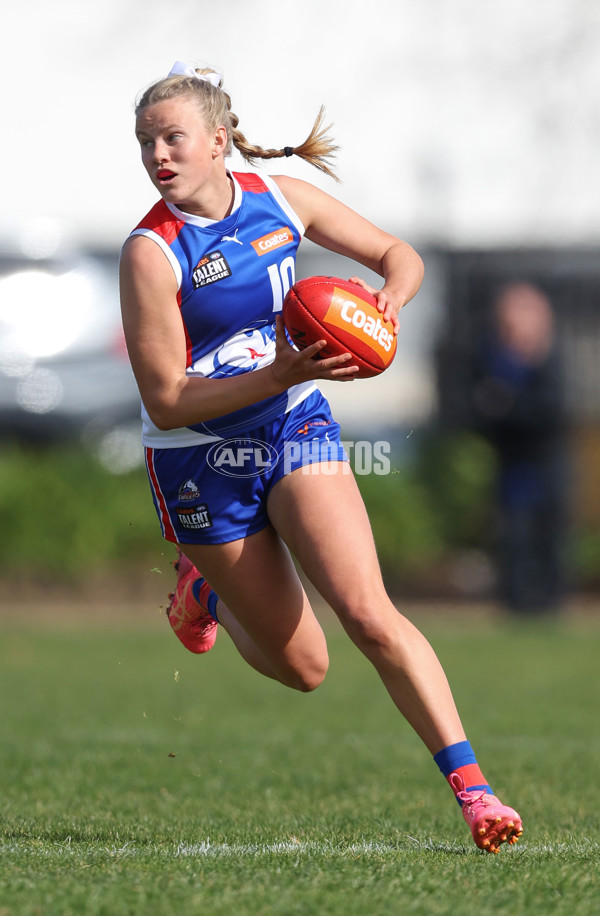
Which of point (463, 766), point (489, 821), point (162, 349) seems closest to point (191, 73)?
point (162, 349)

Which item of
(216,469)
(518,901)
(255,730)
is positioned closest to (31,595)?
(255,730)

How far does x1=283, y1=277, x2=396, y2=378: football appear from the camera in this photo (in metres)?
3.55

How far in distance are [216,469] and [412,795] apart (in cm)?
185

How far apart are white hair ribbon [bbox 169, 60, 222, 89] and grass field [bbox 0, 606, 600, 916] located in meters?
2.37

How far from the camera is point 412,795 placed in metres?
5.12

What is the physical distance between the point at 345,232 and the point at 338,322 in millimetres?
823

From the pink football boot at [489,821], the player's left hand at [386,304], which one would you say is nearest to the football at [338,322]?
the player's left hand at [386,304]

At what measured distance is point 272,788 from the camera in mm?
5223

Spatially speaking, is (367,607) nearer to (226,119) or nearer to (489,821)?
(489,821)

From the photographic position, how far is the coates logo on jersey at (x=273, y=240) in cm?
400

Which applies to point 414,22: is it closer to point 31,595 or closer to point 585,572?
point 585,572

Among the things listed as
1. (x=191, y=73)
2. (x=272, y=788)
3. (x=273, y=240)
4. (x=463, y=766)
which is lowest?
(x=272, y=788)

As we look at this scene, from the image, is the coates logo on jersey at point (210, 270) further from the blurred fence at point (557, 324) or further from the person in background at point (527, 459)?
the blurred fence at point (557, 324)

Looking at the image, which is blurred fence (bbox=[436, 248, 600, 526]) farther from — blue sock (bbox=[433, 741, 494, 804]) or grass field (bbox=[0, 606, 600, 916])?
blue sock (bbox=[433, 741, 494, 804])
